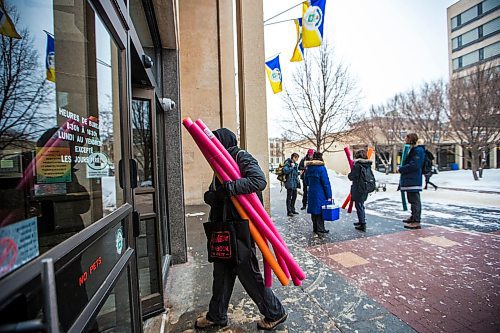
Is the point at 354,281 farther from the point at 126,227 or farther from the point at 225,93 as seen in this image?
the point at 225,93

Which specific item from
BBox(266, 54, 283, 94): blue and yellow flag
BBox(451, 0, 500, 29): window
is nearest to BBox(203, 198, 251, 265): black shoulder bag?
BBox(266, 54, 283, 94): blue and yellow flag

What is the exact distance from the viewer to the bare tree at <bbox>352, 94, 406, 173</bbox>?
26.3 meters

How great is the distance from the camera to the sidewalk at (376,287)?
280cm

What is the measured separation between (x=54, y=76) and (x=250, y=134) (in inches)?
238

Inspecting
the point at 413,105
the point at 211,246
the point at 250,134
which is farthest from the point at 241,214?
the point at 413,105

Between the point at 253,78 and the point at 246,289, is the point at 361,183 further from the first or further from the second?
the point at 246,289

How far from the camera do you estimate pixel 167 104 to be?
4070 millimetres

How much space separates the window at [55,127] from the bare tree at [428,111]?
25.2 m

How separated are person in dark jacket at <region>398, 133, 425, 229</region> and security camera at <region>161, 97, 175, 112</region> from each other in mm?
5354

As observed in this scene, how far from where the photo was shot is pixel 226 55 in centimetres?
1186

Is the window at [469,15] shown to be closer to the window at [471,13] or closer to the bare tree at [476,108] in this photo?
the window at [471,13]

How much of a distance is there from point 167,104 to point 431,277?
4504 mm

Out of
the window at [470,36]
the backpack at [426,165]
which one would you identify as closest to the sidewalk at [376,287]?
the backpack at [426,165]

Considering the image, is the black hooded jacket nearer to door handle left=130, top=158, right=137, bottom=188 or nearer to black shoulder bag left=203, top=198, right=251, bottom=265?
black shoulder bag left=203, top=198, right=251, bottom=265
